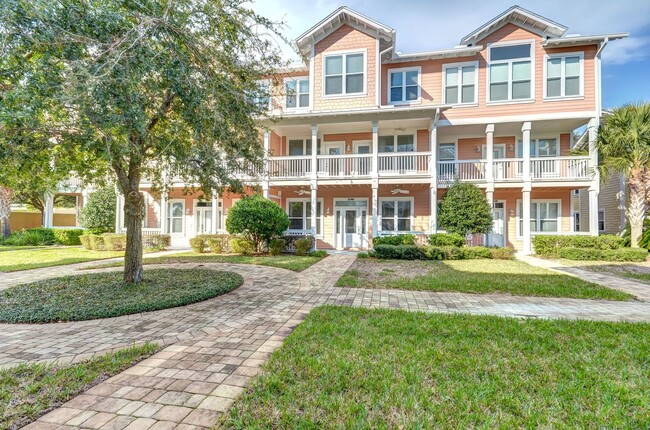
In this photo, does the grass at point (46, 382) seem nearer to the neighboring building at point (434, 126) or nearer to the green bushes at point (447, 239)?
the neighboring building at point (434, 126)

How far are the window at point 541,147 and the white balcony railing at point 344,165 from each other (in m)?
8.09

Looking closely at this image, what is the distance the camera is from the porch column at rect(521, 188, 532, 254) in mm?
13719

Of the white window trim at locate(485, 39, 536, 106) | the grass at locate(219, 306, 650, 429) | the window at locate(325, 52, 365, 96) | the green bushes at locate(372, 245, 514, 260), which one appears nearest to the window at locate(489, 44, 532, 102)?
the white window trim at locate(485, 39, 536, 106)

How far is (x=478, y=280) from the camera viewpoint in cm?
795

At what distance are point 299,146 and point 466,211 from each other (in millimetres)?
9498

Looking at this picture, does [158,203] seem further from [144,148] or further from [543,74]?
[543,74]

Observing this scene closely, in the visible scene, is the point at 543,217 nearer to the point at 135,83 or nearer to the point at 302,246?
the point at 302,246

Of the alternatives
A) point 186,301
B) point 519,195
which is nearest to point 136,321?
point 186,301

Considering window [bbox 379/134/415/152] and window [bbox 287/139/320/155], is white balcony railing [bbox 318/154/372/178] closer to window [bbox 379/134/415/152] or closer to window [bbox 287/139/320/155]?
window [bbox 379/134/415/152]

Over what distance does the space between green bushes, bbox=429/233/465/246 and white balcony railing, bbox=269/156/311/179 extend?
6692mm

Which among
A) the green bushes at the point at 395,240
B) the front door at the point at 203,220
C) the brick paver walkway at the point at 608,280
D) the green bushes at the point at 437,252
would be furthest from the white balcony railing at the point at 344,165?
the brick paver walkway at the point at 608,280

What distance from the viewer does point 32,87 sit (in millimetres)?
4098

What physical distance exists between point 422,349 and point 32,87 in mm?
6172

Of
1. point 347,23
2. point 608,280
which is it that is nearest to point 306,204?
point 347,23
